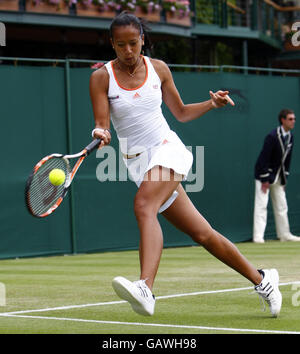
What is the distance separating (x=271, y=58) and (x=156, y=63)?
71.6 feet

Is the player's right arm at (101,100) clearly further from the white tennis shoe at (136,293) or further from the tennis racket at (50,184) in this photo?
the white tennis shoe at (136,293)

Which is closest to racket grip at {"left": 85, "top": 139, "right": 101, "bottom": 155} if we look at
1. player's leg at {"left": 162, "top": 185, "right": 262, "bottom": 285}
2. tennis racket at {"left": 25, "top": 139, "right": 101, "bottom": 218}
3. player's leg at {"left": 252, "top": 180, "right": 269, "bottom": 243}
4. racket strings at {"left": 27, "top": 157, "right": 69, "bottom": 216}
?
tennis racket at {"left": 25, "top": 139, "right": 101, "bottom": 218}

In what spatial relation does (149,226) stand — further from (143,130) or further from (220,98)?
(220,98)

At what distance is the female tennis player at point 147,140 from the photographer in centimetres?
615

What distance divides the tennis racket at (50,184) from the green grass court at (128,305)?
0.78m

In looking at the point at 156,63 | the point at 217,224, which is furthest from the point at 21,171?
the point at 156,63

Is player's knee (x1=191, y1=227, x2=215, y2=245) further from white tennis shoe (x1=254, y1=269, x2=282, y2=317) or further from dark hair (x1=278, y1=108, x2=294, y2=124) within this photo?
dark hair (x1=278, y1=108, x2=294, y2=124)

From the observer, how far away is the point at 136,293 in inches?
226

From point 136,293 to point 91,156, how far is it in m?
7.52

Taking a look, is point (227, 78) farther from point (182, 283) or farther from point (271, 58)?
point (271, 58)

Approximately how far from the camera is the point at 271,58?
27.9m

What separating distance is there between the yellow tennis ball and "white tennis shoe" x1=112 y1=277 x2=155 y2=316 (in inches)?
31.7

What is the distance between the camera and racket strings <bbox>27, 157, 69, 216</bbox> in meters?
6.02

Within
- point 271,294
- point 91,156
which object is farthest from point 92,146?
point 91,156
